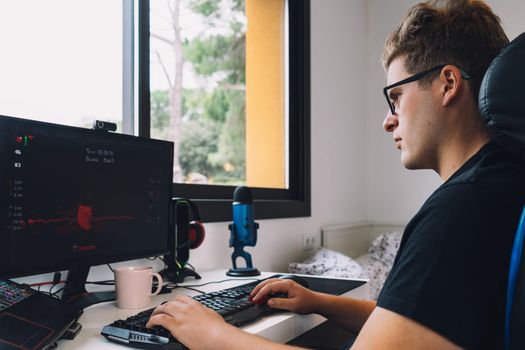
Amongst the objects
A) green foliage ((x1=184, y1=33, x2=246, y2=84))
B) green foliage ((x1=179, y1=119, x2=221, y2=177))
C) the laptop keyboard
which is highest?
green foliage ((x1=184, y1=33, x2=246, y2=84))

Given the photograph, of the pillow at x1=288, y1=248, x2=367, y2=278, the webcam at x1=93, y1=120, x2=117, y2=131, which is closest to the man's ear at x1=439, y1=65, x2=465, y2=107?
the webcam at x1=93, y1=120, x2=117, y2=131

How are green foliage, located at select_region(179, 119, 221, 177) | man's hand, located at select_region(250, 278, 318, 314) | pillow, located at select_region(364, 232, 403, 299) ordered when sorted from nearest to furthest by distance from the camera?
man's hand, located at select_region(250, 278, 318, 314) → pillow, located at select_region(364, 232, 403, 299) → green foliage, located at select_region(179, 119, 221, 177)

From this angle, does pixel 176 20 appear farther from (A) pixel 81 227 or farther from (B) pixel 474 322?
(B) pixel 474 322

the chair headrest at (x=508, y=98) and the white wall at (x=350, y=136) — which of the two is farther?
the white wall at (x=350, y=136)

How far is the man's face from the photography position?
915 mm

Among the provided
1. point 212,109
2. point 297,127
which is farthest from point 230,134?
point 297,127

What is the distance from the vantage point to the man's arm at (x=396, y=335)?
69 centimetres

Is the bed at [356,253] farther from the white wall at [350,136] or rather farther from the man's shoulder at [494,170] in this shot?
the man's shoulder at [494,170]

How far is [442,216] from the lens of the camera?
28.2 inches

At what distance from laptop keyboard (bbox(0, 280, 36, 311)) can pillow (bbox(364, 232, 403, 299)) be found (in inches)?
71.4

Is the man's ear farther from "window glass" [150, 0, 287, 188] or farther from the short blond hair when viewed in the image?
"window glass" [150, 0, 287, 188]

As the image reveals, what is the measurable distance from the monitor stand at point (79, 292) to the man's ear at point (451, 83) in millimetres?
863

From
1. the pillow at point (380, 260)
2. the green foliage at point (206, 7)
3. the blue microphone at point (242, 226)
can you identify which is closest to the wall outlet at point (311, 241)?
the pillow at point (380, 260)

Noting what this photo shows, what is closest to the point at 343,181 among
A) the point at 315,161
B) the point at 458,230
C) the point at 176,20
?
the point at 315,161
